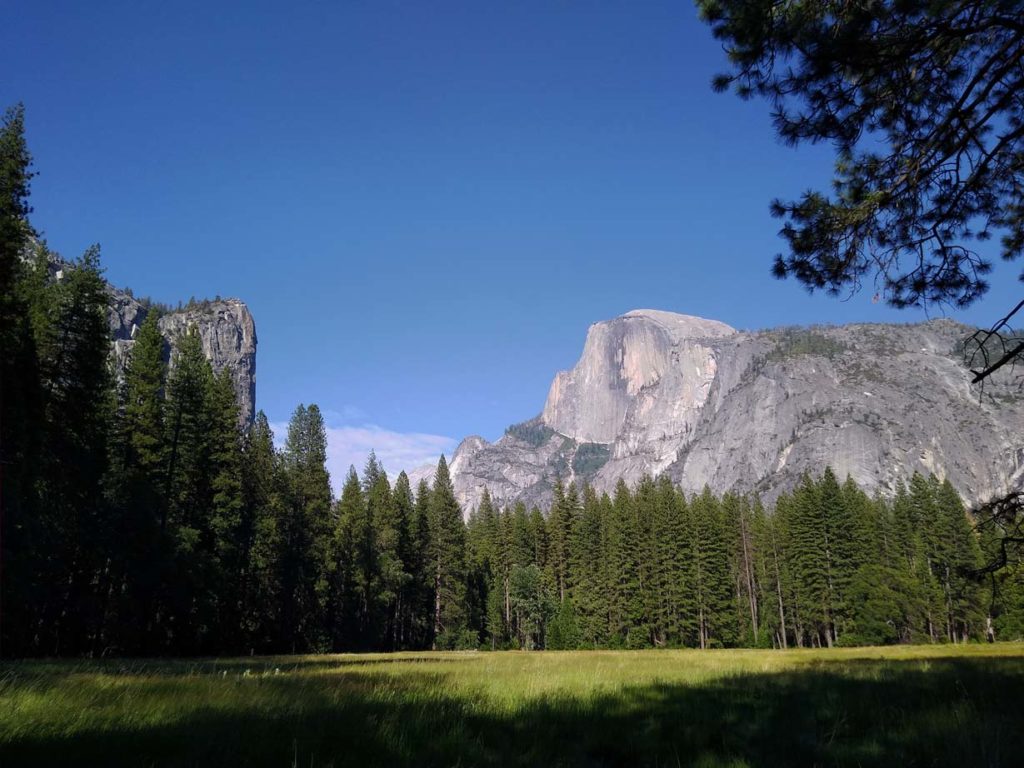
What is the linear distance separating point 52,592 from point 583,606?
48069 millimetres

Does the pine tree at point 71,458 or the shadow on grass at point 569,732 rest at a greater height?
the pine tree at point 71,458

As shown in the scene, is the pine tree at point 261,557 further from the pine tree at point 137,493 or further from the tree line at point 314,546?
the pine tree at point 137,493

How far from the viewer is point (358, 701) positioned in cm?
634

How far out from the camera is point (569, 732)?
18.0 feet

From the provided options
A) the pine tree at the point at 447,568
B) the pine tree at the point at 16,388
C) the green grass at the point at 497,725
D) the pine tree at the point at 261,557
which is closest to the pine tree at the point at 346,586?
the pine tree at the point at 261,557

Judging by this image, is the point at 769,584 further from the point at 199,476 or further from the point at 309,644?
the point at 199,476

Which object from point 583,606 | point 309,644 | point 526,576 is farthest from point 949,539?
point 309,644

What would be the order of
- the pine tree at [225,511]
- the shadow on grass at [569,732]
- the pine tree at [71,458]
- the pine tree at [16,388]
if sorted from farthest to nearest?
the pine tree at [225,511] < the pine tree at [71,458] < the pine tree at [16,388] < the shadow on grass at [569,732]

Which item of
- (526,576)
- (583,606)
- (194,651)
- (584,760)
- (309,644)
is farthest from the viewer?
(583,606)

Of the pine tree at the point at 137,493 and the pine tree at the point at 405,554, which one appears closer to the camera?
the pine tree at the point at 137,493

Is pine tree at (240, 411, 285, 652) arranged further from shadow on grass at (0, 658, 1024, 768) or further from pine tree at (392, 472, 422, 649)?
shadow on grass at (0, 658, 1024, 768)

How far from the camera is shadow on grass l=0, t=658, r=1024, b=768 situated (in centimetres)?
396

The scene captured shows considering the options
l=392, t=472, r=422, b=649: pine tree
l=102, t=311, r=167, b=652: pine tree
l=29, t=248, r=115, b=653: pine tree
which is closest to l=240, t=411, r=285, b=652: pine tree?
l=102, t=311, r=167, b=652: pine tree

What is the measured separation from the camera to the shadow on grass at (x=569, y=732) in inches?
156
